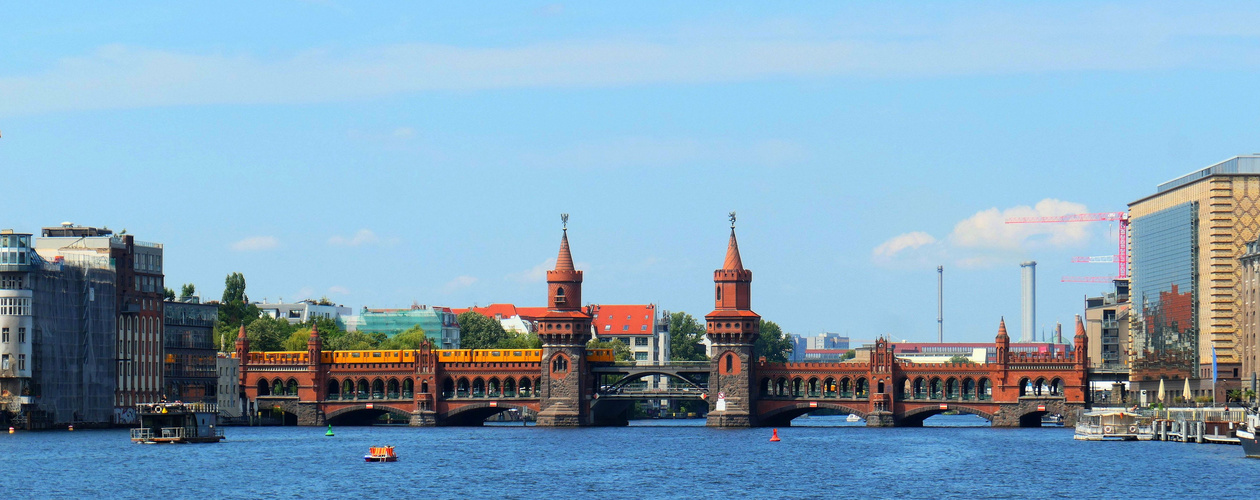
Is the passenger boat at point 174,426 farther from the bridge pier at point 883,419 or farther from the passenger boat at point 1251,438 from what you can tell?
the passenger boat at point 1251,438

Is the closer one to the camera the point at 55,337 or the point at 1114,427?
the point at 1114,427

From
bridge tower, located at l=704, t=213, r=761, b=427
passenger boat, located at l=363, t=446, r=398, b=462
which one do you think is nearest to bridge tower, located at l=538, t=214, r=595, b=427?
bridge tower, located at l=704, t=213, r=761, b=427

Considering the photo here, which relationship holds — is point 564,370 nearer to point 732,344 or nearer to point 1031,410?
point 732,344

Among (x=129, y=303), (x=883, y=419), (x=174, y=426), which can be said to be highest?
(x=129, y=303)

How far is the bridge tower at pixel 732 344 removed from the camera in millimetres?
195125

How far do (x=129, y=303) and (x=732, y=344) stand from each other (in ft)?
204

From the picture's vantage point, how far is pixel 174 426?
159 m

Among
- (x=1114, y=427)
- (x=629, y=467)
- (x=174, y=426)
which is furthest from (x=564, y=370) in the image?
(x=629, y=467)

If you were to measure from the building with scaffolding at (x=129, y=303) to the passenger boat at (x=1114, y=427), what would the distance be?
94403 mm

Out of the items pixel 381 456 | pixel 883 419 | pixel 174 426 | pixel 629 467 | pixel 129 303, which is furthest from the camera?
pixel 883 419

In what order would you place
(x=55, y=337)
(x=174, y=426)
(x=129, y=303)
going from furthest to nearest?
(x=129, y=303) < (x=55, y=337) < (x=174, y=426)

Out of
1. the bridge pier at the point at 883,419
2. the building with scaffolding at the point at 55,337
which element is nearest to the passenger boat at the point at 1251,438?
the bridge pier at the point at 883,419

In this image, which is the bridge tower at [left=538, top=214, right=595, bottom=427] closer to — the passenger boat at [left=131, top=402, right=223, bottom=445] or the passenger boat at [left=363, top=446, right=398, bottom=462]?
the passenger boat at [left=131, top=402, right=223, bottom=445]

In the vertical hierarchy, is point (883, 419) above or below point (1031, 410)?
below
